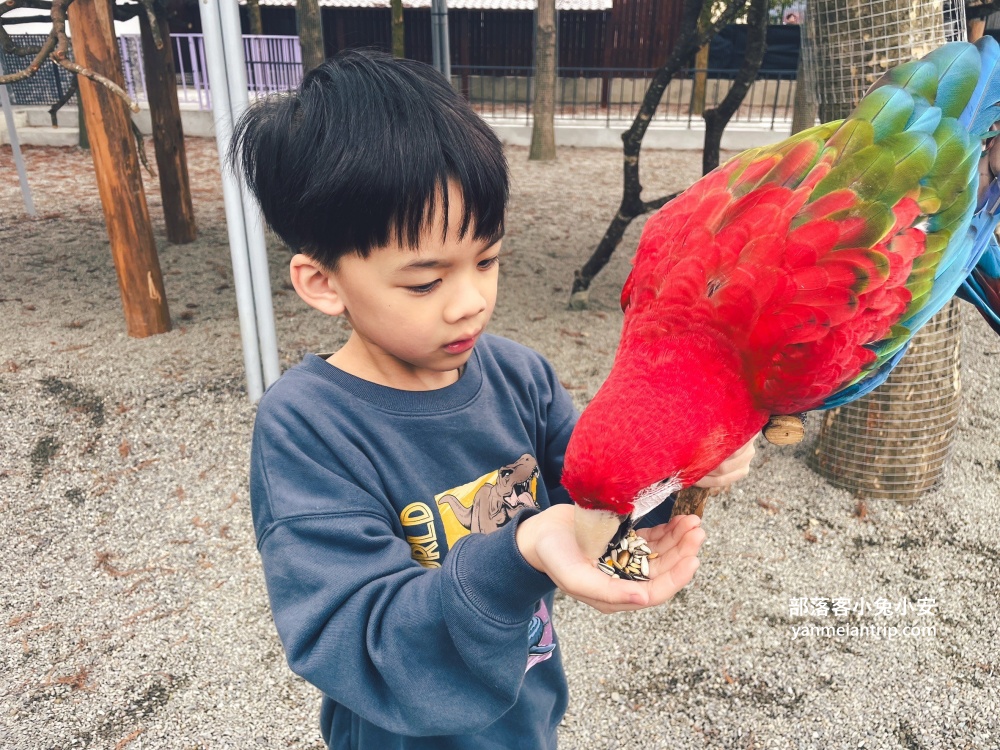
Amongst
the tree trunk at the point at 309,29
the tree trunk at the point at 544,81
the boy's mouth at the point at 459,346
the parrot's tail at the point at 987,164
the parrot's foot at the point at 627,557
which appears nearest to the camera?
the parrot's foot at the point at 627,557

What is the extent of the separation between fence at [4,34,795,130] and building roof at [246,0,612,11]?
52.0 inches

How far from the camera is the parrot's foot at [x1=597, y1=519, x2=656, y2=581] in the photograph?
2.92 ft

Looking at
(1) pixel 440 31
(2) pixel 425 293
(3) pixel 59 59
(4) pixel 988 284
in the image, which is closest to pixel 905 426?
(4) pixel 988 284

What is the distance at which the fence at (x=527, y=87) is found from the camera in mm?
13703

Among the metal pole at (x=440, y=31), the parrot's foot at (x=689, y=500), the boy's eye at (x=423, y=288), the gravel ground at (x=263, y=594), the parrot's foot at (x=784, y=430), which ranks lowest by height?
the gravel ground at (x=263, y=594)

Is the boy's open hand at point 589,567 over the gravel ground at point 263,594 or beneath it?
over

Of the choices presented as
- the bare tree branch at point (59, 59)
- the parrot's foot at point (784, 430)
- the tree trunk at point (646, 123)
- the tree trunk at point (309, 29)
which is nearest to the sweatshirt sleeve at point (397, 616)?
the parrot's foot at point (784, 430)

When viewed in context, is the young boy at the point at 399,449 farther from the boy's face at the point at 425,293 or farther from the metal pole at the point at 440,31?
the metal pole at the point at 440,31

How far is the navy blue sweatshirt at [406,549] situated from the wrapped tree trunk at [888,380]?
7.35ft

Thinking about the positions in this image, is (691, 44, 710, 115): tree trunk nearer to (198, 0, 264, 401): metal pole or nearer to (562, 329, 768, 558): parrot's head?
(198, 0, 264, 401): metal pole

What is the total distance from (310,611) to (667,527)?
20.8 inches

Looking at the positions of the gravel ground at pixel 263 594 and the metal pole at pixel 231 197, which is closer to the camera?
the gravel ground at pixel 263 594

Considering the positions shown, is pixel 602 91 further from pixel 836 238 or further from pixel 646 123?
pixel 836 238

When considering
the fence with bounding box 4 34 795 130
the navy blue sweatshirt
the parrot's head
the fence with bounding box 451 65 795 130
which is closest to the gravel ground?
the navy blue sweatshirt
